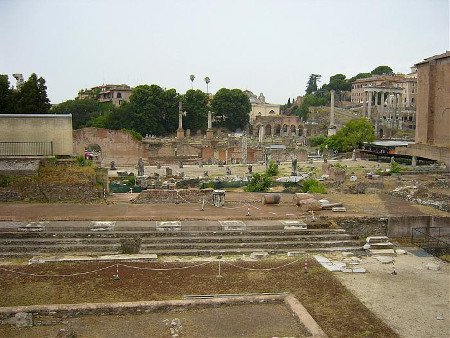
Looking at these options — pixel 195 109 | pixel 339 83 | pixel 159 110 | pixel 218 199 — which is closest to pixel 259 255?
pixel 218 199

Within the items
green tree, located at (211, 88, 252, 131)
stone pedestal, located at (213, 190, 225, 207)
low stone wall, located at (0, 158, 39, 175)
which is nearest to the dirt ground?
stone pedestal, located at (213, 190, 225, 207)

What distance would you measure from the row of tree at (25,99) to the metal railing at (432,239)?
87.4 feet

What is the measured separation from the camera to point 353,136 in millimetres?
55438

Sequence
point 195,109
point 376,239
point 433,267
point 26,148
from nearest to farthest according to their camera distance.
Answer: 1. point 433,267
2. point 376,239
3. point 26,148
4. point 195,109

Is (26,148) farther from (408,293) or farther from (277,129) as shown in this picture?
(277,129)

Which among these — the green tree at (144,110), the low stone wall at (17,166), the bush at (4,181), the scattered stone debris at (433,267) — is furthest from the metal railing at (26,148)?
the green tree at (144,110)

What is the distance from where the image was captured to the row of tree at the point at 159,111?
6656 centimetres

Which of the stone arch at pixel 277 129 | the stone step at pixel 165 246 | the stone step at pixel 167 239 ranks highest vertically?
the stone arch at pixel 277 129

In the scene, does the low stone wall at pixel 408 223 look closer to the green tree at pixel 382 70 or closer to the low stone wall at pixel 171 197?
the low stone wall at pixel 171 197

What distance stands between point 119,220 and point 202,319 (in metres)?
7.48

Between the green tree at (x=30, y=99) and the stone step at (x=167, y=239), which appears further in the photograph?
the green tree at (x=30, y=99)

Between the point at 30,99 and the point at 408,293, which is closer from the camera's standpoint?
the point at 408,293

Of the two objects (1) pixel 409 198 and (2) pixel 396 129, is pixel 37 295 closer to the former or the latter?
(1) pixel 409 198

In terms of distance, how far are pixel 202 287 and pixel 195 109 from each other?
61.7m
